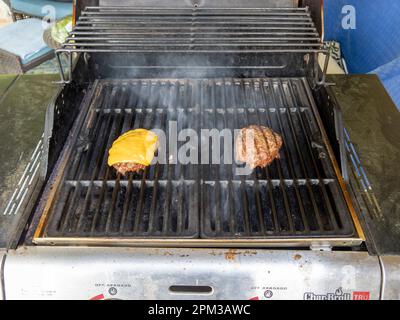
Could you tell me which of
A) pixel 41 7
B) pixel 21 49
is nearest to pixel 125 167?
pixel 21 49

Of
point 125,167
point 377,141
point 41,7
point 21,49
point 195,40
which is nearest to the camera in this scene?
point 125,167

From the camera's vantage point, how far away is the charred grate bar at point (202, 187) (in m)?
2.15

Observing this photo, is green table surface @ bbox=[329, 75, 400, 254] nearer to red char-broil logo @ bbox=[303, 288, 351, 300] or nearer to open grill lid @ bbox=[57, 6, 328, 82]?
red char-broil logo @ bbox=[303, 288, 351, 300]

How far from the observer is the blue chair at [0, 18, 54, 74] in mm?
4598

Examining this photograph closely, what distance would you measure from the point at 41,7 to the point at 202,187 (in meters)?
4.55

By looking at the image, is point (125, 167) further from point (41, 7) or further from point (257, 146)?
point (41, 7)

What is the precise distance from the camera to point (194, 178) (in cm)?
246

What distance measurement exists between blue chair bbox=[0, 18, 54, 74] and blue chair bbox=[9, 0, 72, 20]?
21.3 inches

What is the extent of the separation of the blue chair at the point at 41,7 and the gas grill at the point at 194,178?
8.67ft

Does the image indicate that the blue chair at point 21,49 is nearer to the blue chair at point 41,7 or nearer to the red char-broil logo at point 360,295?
the blue chair at point 41,7

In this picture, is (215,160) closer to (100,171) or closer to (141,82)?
(100,171)

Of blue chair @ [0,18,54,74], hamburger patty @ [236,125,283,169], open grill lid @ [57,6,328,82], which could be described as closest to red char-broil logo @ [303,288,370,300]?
hamburger patty @ [236,125,283,169]

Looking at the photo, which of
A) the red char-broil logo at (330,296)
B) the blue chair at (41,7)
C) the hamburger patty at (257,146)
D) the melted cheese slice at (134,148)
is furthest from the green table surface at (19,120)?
the blue chair at (41,7)

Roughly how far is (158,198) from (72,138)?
33.2 inches
